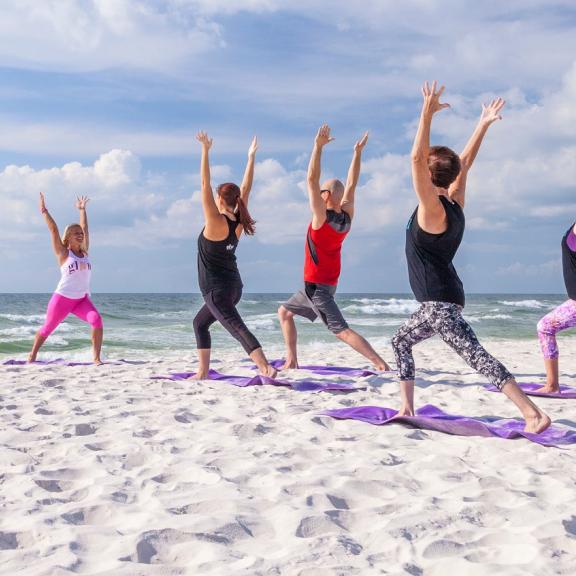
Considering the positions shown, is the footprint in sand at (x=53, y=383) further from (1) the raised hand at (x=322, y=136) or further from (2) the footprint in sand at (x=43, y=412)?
(1) the raised hand at (x=322, y=136)

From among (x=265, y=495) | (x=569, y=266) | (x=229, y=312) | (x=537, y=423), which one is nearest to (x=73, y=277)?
(x=229, y=312)

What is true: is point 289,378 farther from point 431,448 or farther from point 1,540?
point 1,540

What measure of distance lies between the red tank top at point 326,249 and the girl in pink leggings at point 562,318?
2141 millimetres


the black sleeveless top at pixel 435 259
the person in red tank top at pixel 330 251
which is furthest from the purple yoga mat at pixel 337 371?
the black sleeveless top at pixel 435 259

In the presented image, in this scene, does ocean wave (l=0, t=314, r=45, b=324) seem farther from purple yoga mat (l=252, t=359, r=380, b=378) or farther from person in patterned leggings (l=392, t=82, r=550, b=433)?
person in patterned leggings (l=392, t=82, r=550, b=433)

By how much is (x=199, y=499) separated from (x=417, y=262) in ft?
7.26

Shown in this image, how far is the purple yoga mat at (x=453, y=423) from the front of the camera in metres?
4.53

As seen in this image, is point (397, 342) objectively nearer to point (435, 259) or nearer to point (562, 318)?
point (435, 259)

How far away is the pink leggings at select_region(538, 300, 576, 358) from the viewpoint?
21.0 ft

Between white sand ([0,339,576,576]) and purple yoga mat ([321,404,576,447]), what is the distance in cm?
10

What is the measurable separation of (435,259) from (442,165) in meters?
0.64

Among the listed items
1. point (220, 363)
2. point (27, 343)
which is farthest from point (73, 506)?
point (27, 343)

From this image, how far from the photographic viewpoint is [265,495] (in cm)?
336

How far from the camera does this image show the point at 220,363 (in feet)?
30.6
